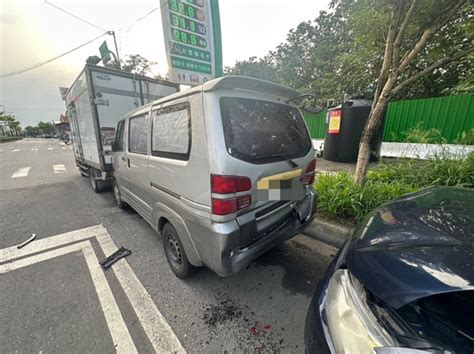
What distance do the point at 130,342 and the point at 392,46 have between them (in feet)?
16.3

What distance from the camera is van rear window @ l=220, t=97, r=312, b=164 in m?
1.72

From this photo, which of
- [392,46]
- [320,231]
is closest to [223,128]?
[320,231]

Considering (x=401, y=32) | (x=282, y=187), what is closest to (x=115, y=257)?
(x=282, y=187)

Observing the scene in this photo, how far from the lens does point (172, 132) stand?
2.11 meters

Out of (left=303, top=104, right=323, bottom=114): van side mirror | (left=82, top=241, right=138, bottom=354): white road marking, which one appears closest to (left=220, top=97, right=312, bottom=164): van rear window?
(left=82, top=241, right=138, bottom=354): white road marking

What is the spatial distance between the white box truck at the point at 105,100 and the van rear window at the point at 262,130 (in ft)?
13.5

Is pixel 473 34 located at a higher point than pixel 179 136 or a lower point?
higher

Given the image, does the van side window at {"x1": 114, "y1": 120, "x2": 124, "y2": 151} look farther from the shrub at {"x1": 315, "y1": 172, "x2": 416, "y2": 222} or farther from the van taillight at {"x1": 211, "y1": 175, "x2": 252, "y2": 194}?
the shrub at {"x1": 315, "y1": 172, "x2": 416, "y2": 222}

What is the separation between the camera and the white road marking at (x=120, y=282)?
1.71 m

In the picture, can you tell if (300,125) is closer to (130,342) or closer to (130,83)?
(130,342)

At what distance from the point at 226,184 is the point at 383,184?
135 inches

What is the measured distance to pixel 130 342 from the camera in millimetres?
1688

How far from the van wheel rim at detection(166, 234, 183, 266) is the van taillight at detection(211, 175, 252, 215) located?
1001mm

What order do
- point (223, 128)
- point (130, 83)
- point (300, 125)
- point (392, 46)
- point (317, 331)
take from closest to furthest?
point (317, 331)
point (223, 128)
point (300, 125)
point (392, 46)
point (130, 83)
